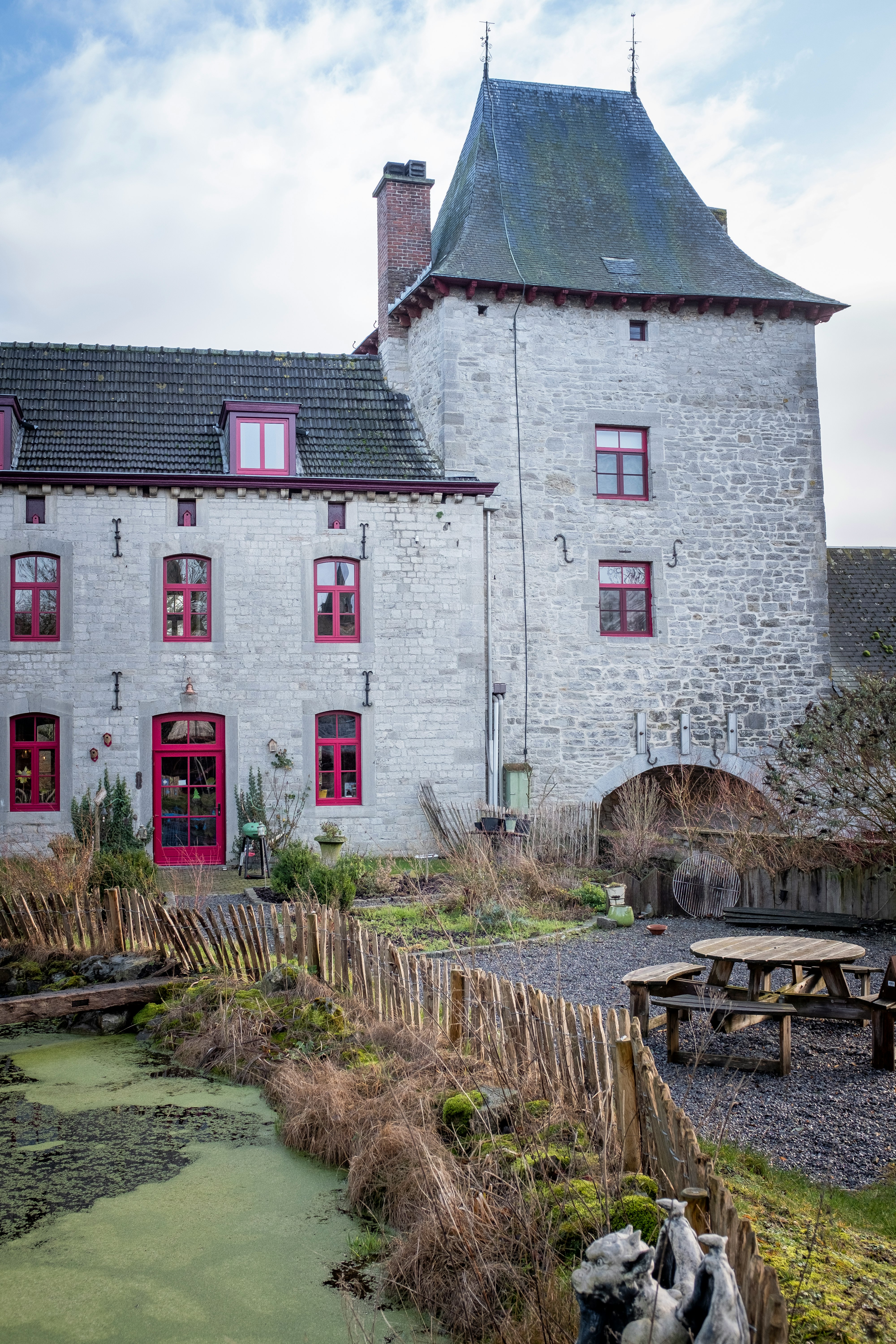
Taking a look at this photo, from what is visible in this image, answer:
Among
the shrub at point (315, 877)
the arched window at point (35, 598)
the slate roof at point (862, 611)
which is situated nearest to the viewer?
the shrub at point (315, 877)

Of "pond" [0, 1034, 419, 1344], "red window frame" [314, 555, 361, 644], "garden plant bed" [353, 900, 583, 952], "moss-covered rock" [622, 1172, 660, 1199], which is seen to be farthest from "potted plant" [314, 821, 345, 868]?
"moss-covered rock" [622, 1172, 660, 1199]

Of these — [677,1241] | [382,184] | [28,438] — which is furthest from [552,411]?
[677,1241]

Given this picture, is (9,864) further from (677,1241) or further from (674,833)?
(677,1241)

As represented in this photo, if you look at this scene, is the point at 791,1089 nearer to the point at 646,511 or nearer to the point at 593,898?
the point at 593,898

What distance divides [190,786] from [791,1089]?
11625 millimetres

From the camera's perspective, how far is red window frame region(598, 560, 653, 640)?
17.8 meters

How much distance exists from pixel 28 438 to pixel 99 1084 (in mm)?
11982

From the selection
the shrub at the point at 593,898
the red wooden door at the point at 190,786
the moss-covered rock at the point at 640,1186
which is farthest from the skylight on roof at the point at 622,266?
the moss-covered rock at the point at 640,1186

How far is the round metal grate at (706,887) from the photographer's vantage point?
11992mm

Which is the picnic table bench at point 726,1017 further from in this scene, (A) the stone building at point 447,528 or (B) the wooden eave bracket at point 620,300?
(B) the wooden eave bracket at point 620,300

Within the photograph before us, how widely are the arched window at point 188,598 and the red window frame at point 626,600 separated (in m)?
A: 6.13

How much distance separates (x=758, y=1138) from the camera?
17.5ft

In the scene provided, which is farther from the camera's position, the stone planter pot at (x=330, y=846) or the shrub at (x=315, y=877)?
the stone planter pot at (x=330, y=846)

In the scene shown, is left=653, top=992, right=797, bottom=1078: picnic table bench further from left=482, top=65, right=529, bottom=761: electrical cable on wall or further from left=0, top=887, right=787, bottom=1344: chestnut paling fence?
left=482, top=65, right=529, bottom=761: electrical cable on wall
